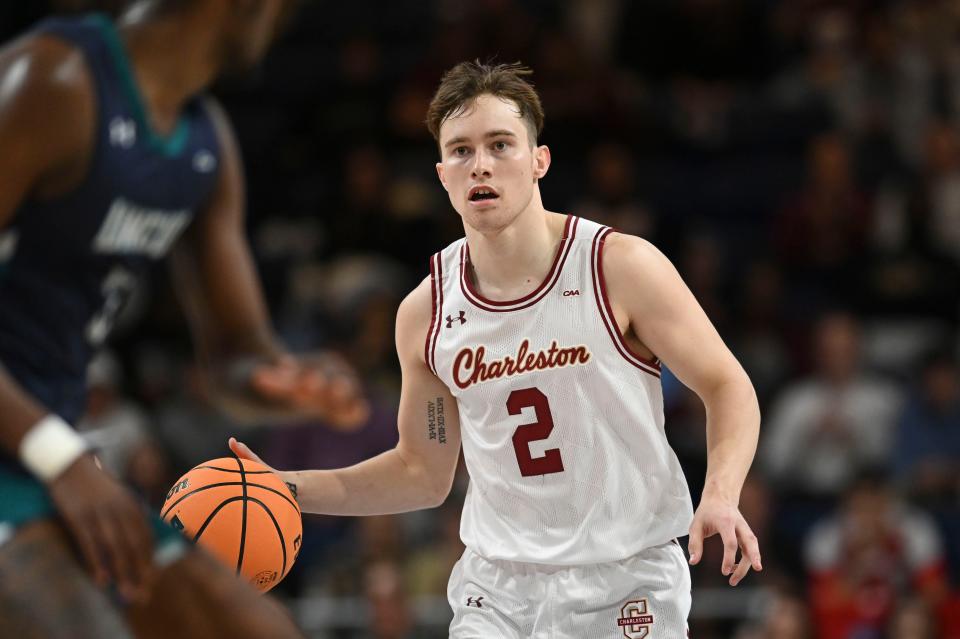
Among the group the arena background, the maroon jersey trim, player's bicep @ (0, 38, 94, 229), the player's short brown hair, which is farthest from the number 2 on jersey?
the arena background

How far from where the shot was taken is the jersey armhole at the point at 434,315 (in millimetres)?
4441

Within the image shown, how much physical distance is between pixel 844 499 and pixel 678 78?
549 cm

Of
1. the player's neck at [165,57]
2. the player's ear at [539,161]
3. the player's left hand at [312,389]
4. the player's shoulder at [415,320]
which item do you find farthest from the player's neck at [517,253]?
the player's neck at [165,57]

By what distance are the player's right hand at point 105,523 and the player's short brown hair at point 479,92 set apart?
162 cm

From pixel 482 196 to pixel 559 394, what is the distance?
646mm

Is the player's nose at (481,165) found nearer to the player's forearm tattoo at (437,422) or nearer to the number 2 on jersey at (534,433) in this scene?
the number 2 on jersey at (534,433)

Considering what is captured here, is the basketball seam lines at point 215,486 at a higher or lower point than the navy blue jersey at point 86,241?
lower

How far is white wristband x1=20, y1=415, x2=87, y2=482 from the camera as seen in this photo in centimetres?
317

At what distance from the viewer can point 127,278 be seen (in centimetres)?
431

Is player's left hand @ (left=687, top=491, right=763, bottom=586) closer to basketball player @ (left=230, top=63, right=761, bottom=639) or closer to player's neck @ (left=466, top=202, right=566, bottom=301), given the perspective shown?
basketball player @ (left=230, top=63, right=761, bottom=639)

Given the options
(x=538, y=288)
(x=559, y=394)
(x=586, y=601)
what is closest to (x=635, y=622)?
(x=586, y=601)

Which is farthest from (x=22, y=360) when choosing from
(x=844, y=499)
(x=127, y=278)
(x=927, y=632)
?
(x=844, y=499)

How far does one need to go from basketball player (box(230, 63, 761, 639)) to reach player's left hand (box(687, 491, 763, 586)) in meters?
0.33

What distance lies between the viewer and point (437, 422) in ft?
15.1
